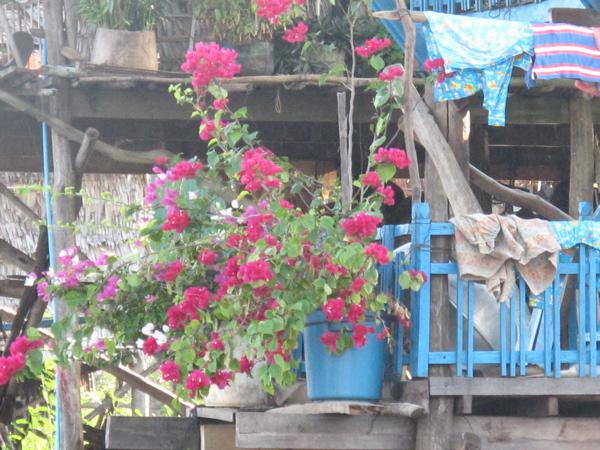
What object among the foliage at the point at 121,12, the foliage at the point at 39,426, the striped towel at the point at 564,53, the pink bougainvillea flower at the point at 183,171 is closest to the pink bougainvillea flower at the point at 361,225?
the pink bougainvillea flower at the point at 183,171

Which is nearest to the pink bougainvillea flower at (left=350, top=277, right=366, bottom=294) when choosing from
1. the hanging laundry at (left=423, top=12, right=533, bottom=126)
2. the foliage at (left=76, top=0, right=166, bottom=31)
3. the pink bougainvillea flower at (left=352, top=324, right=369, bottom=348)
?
the pink bougainvillea flower at (left=352, top=324, right=369, bottom=348)

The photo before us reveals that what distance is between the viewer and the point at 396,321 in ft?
20.0

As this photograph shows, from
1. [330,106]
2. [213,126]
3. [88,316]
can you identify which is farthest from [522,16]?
[88,316]

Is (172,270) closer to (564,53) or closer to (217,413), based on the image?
(217,413)

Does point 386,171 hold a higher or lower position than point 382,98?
lower

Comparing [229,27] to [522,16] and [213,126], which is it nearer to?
[522,16]

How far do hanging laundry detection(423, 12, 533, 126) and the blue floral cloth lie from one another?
1.07 meters

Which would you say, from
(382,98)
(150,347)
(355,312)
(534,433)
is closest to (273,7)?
(382,98)

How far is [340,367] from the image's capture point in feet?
18.9

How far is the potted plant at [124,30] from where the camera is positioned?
846 centimetres

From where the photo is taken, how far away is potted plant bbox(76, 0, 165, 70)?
8.46 m

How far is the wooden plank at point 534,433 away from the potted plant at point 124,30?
376cm

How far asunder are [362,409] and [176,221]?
121 centimetres

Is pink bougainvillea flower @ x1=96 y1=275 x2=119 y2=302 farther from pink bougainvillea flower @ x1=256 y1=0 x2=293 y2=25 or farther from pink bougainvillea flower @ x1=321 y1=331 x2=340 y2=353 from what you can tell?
pink bougainvillea flower @ x1=256 y1=0 x2=293 y2=25
